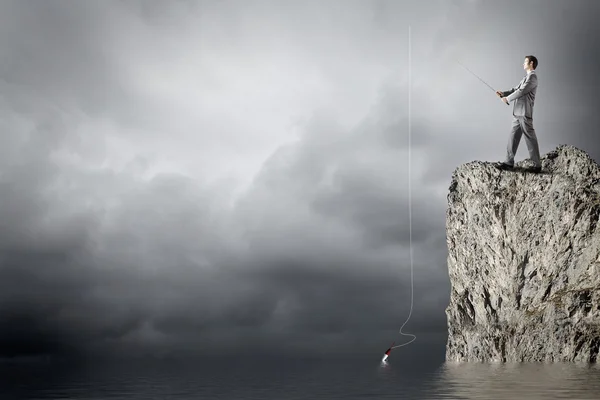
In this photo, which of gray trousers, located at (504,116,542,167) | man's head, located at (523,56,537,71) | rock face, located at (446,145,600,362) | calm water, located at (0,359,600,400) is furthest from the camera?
rock face, located at (446,145,600,362)

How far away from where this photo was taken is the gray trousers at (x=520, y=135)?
4853 cm

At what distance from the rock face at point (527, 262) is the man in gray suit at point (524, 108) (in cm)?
3695

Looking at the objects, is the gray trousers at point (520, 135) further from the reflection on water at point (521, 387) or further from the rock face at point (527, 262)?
the rock face at point (527, 262)

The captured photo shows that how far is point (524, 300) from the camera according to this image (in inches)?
3627

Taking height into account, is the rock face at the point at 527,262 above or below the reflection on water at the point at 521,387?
above

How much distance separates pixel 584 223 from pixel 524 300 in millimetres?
16278

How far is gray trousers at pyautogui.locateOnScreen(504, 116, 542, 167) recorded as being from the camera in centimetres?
4853

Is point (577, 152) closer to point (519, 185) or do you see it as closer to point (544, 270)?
point (519, 185)

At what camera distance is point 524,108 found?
158 feet

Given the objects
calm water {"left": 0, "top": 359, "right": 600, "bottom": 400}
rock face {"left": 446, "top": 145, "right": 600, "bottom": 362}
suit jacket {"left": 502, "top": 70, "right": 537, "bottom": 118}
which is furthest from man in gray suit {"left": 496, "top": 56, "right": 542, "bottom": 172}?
rock face {"left": 446, "top": 145, "right": 600, "bottom": 362}

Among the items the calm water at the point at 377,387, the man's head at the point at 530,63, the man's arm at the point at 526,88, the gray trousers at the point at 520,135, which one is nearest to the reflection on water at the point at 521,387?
the calm water at the point at 377,387

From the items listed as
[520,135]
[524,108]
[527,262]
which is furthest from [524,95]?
[527,262]

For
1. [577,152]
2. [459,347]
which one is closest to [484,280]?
[459,347]

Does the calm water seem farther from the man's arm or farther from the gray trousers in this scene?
the man's arm
